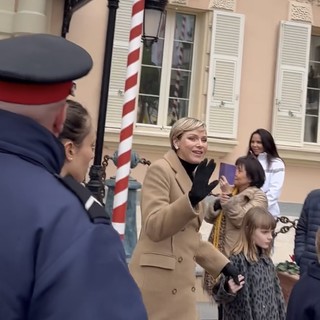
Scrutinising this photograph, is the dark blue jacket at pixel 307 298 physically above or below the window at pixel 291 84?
below

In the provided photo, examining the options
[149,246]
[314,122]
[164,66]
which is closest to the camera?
[149,246]

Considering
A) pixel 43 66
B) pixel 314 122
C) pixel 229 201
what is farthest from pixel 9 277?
pixel 314 122

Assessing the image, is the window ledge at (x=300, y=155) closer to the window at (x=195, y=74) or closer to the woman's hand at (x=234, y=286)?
the window at (x=195, y=74)

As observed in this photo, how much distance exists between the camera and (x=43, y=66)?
52.4 inches

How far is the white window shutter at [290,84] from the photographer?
11.4 m

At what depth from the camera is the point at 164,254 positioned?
3760mm

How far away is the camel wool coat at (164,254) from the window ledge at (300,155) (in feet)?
25.1

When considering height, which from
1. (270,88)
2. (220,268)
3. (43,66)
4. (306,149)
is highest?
(270,88)

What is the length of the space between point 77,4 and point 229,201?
5.04m

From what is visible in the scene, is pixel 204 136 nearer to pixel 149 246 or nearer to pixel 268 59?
pixel 149 246

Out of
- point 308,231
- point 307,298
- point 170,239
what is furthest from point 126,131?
point 307,298

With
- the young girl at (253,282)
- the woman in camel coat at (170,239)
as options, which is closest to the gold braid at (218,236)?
the young girl at (253,282)

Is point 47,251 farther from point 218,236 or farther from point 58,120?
point 218,236

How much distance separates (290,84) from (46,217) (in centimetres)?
1061
